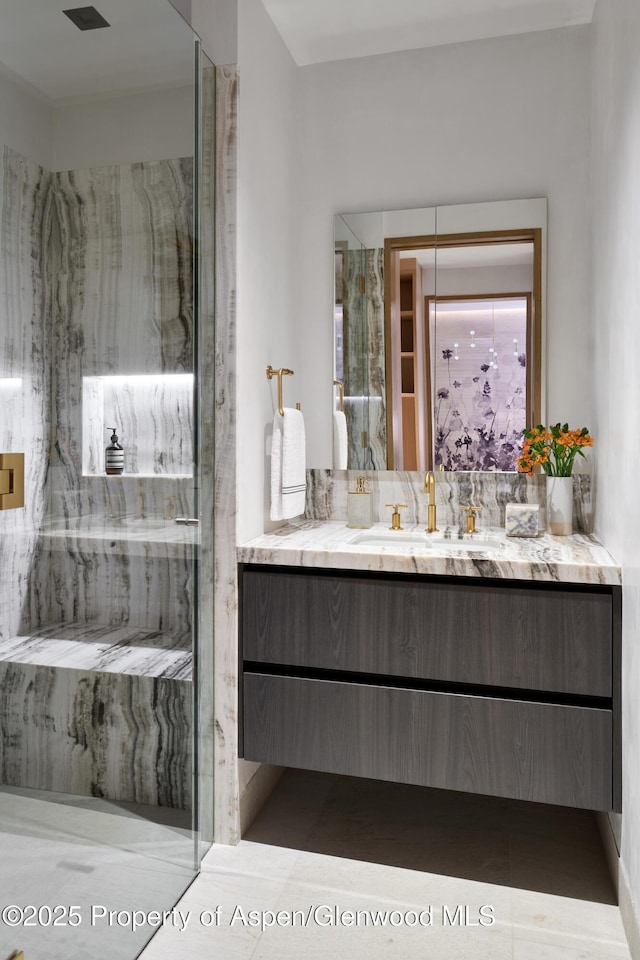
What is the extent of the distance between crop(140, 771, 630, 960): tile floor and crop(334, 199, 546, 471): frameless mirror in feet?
3.83

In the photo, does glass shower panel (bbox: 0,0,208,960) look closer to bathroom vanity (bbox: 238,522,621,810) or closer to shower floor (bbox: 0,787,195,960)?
shower floor (bbox: 0,787,195,960)

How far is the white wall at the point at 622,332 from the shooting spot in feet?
5.11

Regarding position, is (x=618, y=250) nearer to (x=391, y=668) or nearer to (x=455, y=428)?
(x=455, y=428)

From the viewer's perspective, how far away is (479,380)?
243 centimetres

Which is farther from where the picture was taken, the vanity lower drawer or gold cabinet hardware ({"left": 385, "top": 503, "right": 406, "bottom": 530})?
gold cabinet hardware ({"left": 385, "top": 503, "right": 406, "bottom": 530})

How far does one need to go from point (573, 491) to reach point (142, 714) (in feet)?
5.12

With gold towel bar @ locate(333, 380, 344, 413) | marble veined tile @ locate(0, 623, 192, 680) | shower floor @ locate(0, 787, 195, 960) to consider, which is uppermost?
gold towel bar @ locate(333, 380, 344, 413)

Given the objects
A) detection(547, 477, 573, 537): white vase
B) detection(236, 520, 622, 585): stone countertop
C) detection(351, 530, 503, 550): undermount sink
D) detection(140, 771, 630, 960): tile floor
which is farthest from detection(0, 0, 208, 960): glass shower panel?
detection(547, 477, 573, 537): white vase

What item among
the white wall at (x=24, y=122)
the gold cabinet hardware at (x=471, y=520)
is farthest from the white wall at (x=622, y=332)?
the white wall at (x=24, y=122)

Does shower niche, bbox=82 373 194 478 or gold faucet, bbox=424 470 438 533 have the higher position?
shower niche, bbox=82 373 194 478

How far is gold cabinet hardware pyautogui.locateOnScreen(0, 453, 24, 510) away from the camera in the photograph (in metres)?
1.19

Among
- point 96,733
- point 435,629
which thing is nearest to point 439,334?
point 435,629

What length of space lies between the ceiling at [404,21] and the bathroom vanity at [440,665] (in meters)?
1.76

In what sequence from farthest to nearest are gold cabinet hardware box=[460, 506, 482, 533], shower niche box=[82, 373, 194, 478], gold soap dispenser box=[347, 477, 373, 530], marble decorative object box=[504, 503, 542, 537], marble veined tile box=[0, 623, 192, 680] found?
gold soap dispenser box=[347, 477, 373, 530]
gold cabinet hardware box=[460, 506, 482, 533]
marble decorative object box=[504, 503, 542, 537]
shower niche box=[82, 373, 194, 478]
marble veined tile box=[0, 623, 192, 680]
